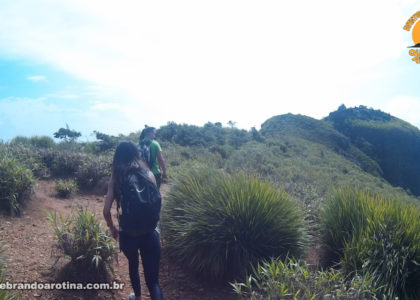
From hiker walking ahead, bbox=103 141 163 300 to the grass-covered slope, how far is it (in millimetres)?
41064

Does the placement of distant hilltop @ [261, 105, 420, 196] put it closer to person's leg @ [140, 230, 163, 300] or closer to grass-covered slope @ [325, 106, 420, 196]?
grass-covered slope @ [325, 106, 420, 196]

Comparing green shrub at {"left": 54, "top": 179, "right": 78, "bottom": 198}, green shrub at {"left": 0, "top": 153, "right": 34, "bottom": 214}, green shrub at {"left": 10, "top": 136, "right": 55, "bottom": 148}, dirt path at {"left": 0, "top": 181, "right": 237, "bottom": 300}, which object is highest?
green shrub at {"left": 10, "top": 136, "right": 55, "bottom": 148}

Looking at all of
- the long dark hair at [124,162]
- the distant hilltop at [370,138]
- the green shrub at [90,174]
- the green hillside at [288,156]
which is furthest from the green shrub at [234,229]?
the distant hilltop at [370,138]

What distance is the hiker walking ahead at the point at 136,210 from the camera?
8.81 ft

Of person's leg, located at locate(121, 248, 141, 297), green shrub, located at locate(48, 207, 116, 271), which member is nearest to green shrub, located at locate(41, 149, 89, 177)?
green shrub, located at locate(48, 207, 116, 271)

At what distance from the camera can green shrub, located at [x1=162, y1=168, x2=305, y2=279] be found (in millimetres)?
3818

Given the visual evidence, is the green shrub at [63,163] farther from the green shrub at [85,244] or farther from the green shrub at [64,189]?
the green shrub at [85,244]

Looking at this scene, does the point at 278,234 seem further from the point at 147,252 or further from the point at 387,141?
the point at 387,141

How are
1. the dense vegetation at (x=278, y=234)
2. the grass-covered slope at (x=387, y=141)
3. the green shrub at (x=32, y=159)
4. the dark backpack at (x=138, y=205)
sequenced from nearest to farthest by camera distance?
1. the dark backpack at (x=138, y=205)
2. the dense vegetation at (x=278, y=234)
3. the green shrub at (x=32, y=159)
4. the grass-covered slope at (x=387, y=141)

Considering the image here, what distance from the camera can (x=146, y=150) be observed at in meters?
5.14

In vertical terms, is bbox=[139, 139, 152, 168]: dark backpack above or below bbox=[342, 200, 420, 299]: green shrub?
above

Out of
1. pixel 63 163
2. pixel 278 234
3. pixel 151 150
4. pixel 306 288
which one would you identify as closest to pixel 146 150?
pixel 151 150

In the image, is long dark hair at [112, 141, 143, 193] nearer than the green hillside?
Yes

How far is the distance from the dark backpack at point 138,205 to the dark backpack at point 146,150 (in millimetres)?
2250
